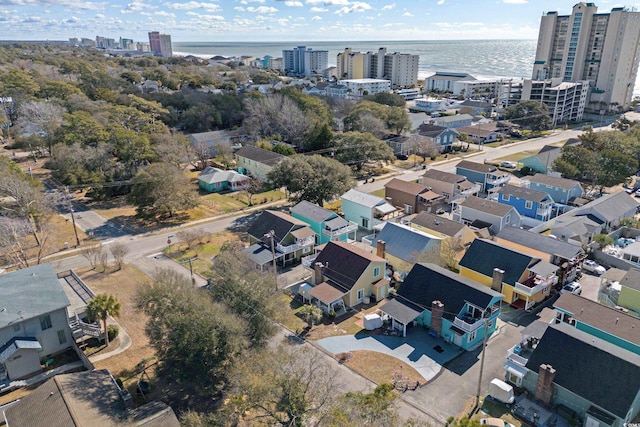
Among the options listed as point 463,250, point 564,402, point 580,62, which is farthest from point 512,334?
point 580,62

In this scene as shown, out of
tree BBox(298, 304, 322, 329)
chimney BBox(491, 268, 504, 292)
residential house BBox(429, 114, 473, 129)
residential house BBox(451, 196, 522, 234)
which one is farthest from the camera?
residential house BBox(429, 114, 473, 129)

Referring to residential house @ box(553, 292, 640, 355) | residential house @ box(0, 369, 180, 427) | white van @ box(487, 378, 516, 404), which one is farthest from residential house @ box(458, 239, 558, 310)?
residential house @ box(0, 369, 180, 427)

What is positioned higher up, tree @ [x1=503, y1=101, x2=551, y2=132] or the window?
tree @ [x1=503, y1=101, x2=551, y2=132]

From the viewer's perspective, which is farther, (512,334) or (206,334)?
(512,334)

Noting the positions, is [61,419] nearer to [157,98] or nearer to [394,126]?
[394,126]

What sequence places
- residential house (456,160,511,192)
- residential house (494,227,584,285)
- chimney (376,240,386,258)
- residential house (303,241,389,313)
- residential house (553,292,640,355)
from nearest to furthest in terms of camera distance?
residential house (553,292,640,355), residential house (303,241,389,313), residential house (494,227,584,285), chimney (376,240,386,258), residential house (456,160,511,192)

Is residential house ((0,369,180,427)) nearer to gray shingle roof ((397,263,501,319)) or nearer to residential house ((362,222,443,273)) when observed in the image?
gray shingle roof ((397,263,501,319))

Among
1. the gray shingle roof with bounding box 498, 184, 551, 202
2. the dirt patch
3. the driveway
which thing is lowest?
the driveway
